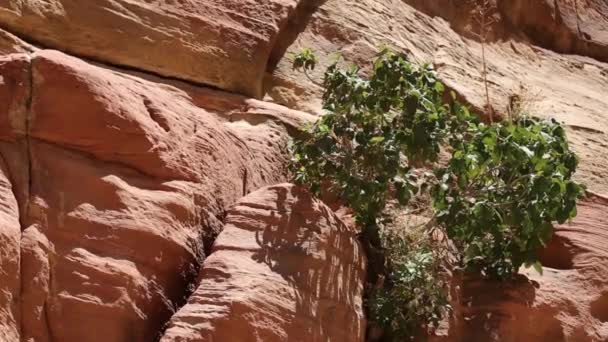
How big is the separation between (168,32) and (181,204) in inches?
65.7

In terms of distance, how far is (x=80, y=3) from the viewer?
6.97 metres

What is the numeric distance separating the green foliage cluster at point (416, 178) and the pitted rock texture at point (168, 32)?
3.24 feet

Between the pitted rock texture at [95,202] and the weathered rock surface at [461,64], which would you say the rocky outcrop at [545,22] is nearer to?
the weathered rock surface at [461,64]

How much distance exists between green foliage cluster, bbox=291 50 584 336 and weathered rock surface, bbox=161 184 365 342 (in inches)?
11.1

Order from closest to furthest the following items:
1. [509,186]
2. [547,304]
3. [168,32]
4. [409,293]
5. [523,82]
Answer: [409,293], [509,186], [547,304], [168,32], [523,82]

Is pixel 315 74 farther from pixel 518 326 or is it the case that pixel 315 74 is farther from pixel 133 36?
pixel 518 326

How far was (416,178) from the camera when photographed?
6633mm

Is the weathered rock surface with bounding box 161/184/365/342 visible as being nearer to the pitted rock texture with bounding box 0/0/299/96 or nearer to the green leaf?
the green leaf

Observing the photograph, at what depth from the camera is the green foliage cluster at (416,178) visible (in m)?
6.45

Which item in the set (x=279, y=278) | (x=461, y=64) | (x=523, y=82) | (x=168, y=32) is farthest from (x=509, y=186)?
(x=523, y=82)

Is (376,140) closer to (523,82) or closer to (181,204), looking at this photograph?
(181,204)

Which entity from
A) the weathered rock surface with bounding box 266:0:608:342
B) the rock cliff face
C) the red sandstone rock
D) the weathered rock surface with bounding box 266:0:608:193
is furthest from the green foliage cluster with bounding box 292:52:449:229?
the red sandstone rock

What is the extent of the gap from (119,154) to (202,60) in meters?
1.63

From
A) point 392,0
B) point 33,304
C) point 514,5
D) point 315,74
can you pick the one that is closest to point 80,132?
point 33,304
